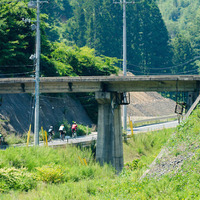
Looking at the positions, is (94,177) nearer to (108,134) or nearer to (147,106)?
(108,134)

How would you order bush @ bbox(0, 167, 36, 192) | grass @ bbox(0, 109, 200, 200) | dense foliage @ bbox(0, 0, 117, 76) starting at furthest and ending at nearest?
dense foliage @ bbox(0, 0, 117, 76)
bush @ bbox(0, 167, 36, 192)
grass @ bbox(0, 109, 200, 200)

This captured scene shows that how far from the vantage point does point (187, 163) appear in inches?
753

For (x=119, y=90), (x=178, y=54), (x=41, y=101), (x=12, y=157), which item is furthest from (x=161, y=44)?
(x=12, y=157)

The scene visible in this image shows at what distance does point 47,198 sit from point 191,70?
9859 cm

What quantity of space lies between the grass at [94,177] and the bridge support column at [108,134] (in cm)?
359

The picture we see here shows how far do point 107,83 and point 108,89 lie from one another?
17.7 inches

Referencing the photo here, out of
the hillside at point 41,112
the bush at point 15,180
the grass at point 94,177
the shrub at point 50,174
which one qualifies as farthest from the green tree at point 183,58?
the bush at point 15,180

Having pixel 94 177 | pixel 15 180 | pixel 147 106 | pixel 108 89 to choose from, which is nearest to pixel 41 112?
pixel 108 89

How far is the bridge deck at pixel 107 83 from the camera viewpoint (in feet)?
106

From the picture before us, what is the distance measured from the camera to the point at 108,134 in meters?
34.0

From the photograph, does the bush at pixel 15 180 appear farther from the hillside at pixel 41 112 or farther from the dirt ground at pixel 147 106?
the dirt ground at pixel 147 106

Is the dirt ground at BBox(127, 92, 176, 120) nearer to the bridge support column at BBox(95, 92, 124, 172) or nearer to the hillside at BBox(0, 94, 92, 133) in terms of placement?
the hillside at BBox(0, 94, 92, 133)

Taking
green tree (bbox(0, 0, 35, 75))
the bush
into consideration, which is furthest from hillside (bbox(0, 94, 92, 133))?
Result: the bush

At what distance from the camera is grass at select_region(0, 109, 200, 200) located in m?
17.3
